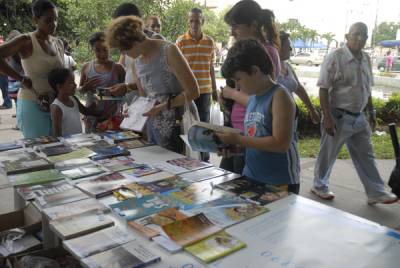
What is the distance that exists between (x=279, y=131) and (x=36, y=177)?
1124mm

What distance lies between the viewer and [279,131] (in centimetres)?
149

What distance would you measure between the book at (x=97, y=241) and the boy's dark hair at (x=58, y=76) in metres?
1.71

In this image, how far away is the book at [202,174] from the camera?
5.60ft

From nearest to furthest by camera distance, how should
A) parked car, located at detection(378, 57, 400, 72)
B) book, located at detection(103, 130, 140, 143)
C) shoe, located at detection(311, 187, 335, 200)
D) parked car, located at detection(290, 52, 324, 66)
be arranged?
book, located at detection(103, 130, 140, 143) < shoe, located at detection(311, 187, 335, 200) < parked car, located at detection(378, 57, 400, 72) < parked car, located at detection(290, 52, 324, 66)

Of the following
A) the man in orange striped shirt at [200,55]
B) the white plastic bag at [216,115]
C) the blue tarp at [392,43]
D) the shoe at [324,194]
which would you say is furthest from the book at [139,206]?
the blue tarp at [392,43]

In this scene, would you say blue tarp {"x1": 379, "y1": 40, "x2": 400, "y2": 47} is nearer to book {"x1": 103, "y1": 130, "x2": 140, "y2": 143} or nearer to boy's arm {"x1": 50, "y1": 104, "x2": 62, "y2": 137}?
book {"x1": 103, "y1": 130, "x2": 140, "y2": 143}

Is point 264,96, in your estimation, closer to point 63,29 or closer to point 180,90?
point 180,90

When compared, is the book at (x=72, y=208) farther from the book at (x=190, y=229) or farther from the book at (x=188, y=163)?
the book at (x=188, y=163)

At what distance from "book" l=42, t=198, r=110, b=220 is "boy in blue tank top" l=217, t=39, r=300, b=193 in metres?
0.58

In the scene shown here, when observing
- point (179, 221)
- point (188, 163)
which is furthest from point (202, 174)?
point (179, 221)

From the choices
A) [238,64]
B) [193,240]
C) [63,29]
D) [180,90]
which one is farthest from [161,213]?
[63,29]

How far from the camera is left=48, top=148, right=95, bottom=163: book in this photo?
2.00 m

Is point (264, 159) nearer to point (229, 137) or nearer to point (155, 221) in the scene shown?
point (229, 137)

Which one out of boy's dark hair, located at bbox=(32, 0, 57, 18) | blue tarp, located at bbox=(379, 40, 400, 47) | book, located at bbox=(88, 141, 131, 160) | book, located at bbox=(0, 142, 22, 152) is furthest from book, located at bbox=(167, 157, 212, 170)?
blue tarp, located at bbox=(379, 40, 400, 47)
